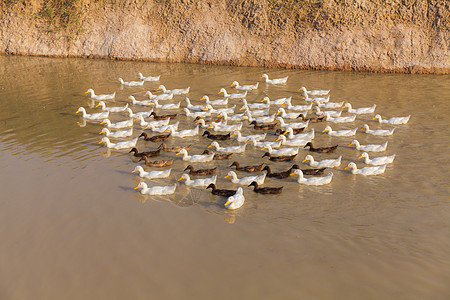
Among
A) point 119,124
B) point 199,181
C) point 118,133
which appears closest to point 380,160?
point 199,181

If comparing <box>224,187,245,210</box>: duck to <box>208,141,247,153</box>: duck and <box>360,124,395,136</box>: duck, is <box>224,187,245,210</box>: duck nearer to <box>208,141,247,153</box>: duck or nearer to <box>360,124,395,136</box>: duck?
<box>208,141,247,153</box>: duck

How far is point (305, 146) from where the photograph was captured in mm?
17922

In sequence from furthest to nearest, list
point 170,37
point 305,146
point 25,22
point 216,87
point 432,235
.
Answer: point 25,22
point 170,37
point 216,87
point 305,146
point 432,235

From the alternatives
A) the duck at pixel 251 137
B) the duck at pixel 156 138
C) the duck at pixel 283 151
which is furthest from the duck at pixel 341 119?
the duck at pixel 156 138

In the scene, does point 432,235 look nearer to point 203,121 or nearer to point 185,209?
point 185,209

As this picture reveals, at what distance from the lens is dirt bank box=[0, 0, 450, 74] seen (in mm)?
30250

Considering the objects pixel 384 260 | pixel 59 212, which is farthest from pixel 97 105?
pixel 384 260

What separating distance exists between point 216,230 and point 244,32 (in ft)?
82.6

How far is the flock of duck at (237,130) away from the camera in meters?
15.2

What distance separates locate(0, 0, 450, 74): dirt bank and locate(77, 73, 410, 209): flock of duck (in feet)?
21.0

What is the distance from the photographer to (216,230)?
12094 mm

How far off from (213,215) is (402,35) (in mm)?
24632

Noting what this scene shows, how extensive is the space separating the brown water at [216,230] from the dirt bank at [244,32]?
40.8 feet

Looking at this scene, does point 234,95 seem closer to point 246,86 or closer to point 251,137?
point 246,86
